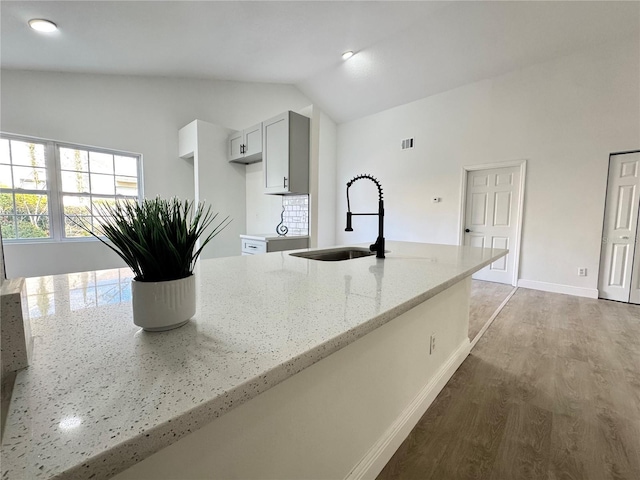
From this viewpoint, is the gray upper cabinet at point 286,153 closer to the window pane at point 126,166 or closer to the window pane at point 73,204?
the window pane at point 126,166

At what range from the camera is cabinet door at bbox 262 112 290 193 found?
320 centimetres

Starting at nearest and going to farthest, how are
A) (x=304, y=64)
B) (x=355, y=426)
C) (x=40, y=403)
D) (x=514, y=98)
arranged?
(x=40, y=403) → (x=355, y=426) → (x=514, y=98) → (x=304, y=64)

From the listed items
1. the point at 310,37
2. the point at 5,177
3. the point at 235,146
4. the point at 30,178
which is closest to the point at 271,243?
the point at 235,146

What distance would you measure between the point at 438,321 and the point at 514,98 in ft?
13.9

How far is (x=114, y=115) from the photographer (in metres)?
3.74

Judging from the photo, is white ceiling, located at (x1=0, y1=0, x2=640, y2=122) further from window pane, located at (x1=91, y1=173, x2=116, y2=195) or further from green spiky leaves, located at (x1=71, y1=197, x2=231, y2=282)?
green spiky leaves, located at (x1=71, y1=197, x2=231, y2=282)

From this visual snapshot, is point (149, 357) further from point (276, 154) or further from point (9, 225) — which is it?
point (9, 225)

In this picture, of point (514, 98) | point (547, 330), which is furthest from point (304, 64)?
point (547, 330)

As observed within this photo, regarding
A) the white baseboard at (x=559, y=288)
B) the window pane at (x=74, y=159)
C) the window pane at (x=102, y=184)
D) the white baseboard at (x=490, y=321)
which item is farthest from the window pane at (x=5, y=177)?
the white baseboard at (x=559, y=288)

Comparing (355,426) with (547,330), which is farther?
(547,330)

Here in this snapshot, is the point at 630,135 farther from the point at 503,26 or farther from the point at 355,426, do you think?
the point at 355,426

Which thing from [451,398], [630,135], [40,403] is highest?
[630,135]

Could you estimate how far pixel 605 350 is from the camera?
91.3 inches

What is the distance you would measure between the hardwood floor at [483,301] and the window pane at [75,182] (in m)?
4.83
